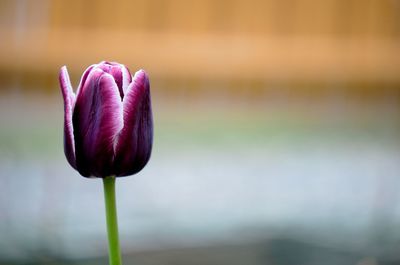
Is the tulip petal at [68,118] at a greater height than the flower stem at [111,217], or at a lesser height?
greater

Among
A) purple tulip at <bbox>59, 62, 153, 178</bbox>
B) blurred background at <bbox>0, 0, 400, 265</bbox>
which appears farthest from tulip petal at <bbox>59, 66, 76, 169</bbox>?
blurred background at <bbox>0, 0, 400, 265</bbox>

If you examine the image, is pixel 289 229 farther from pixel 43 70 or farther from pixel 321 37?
pixel 321 37

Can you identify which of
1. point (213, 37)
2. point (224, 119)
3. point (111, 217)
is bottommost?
point (111, 217)

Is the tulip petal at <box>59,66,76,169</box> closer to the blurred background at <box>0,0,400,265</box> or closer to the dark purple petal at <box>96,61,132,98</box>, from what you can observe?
the dark purple petal at <box>96,61,132,98</box>

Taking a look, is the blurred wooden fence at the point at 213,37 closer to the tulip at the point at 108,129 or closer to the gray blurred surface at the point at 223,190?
the gray blurred surface at the point at 223,190

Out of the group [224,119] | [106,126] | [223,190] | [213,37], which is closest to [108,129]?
[106,126]

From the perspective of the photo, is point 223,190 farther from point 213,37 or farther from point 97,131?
point 97,131

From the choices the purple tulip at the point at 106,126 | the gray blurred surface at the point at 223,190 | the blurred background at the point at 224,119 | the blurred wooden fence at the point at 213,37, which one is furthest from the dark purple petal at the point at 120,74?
the blurred wooden fence at the point at 213,37

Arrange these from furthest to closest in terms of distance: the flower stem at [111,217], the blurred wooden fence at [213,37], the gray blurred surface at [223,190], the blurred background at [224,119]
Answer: the blurred wooden fence at [213,37] < the blurred background at [224,119] < the gray blurred surface at [223,190] < the flower stem at [111,217]
